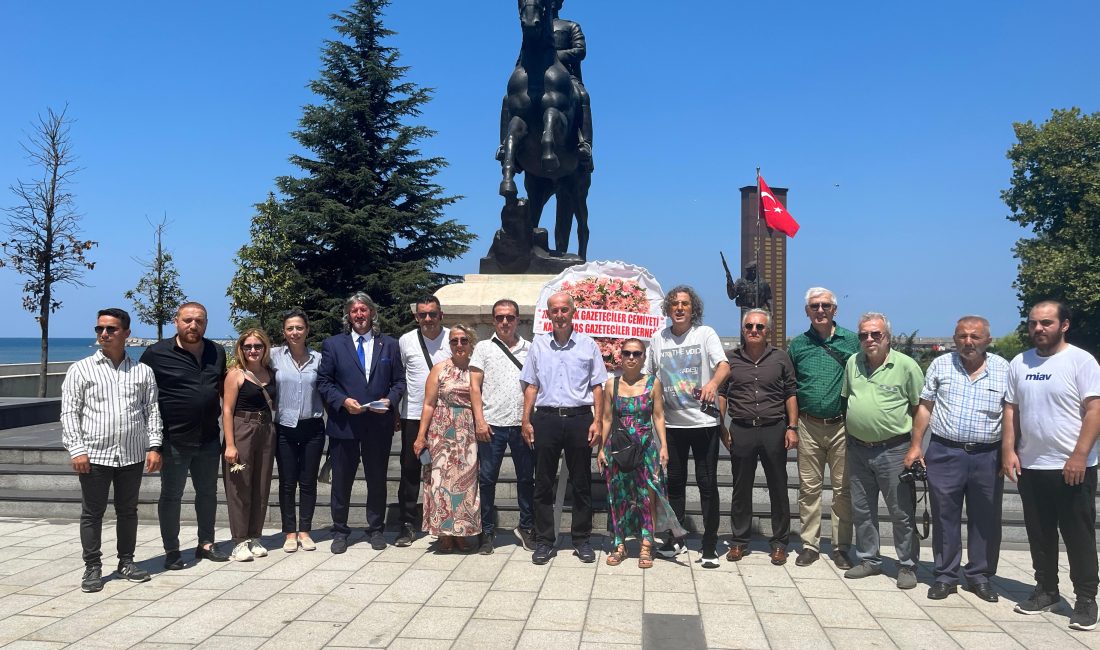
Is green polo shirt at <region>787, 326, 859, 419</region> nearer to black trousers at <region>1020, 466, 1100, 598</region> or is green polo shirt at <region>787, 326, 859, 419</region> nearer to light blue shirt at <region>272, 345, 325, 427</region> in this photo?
black trousers at <region>1020, 466, 1100, 598</region>

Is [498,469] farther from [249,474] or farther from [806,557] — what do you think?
[806,557]

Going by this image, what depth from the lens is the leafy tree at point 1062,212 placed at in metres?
25.1

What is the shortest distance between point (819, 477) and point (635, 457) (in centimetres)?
125

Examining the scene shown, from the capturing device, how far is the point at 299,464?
550 cm

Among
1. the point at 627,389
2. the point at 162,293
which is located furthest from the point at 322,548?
the point at 162,293

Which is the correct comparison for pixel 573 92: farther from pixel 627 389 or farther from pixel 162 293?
pixel 162 293

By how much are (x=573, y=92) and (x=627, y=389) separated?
4787 mm

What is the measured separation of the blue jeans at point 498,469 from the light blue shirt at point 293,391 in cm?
123

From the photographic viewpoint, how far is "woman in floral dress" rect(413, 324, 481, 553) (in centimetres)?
540

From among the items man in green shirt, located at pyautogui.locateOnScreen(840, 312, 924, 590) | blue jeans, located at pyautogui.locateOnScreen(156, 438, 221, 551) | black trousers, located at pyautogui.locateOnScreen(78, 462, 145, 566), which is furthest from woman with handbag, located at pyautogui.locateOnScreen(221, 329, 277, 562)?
man in green shirt, located at pyautogui.locateOnScreen(840, 312, 924, 590)

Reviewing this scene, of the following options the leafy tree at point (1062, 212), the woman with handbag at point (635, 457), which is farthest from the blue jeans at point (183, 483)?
the leafy tree at point (1062, 212)

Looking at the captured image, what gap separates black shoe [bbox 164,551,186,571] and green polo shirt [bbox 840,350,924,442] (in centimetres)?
446

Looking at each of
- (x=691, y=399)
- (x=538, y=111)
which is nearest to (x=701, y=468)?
(x=691, y=399)

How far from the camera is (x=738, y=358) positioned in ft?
16.9
